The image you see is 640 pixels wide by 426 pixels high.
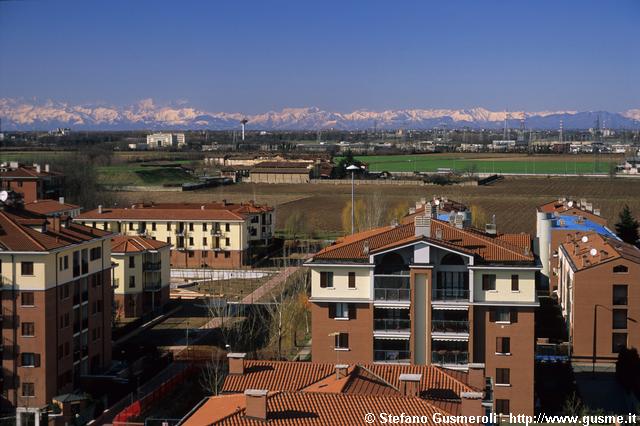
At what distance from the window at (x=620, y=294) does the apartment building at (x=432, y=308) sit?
3821 millimetres

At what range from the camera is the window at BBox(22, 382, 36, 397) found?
38.6 feet

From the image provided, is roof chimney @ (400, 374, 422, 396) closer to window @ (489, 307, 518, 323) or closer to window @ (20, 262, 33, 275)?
window @ (489, 307, 518, 323)

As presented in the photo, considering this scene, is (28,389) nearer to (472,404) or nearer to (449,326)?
(449,326)

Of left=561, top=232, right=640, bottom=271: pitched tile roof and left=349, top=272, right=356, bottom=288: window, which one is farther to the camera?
left=561, top=232, right=640, bottom=271: pitched tile roof

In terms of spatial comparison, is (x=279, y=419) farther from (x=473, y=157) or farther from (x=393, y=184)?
(x=473, y=157)

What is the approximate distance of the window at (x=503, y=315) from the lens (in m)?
10.9

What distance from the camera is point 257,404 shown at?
614cm

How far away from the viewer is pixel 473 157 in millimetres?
76375

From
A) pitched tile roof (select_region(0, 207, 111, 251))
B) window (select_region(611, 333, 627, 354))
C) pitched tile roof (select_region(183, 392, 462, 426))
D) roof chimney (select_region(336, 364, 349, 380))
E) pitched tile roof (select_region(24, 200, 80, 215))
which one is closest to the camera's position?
pitched tile roof (select_region(183, 392, 462, 426))

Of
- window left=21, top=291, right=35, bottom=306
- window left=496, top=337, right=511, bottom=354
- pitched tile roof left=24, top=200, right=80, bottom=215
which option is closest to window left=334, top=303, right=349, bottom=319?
window left=496, top=337, right=511, bottom=354

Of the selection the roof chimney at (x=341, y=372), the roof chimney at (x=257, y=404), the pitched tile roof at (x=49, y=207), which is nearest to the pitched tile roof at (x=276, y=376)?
the roof chimney at (x=341, y=372)

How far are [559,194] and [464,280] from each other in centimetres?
3232

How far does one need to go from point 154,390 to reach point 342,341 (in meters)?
2.43

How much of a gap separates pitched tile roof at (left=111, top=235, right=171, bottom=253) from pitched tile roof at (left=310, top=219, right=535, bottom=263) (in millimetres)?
7029
